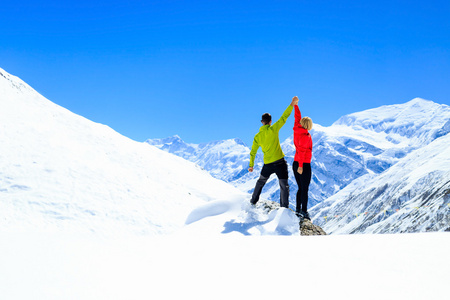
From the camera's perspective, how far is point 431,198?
16238cm

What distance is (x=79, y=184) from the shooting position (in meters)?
11.8

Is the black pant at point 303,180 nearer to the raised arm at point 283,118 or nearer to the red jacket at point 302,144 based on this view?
the red jacket at point 302,144

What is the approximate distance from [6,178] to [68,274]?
9494 mm

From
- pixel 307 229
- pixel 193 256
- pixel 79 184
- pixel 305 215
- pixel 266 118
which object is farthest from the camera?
pixel 79 184

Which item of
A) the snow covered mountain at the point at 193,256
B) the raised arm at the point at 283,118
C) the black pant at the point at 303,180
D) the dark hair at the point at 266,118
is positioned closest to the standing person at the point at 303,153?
the black pant at the point at 303,180

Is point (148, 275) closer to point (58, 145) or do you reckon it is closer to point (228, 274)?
point (228, 274)

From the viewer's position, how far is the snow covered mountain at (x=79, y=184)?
32.4 feet

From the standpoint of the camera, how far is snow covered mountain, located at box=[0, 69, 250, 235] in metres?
9.89

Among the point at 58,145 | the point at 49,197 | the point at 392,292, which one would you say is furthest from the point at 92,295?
the point at 58,145

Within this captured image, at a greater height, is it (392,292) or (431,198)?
(431,198)

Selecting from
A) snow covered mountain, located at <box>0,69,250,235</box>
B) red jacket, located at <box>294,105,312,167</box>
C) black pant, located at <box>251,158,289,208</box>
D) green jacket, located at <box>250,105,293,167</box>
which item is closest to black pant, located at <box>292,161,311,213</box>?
red jacket, located at <box>294,105,312,167</box>

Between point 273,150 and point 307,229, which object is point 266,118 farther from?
point 307,229

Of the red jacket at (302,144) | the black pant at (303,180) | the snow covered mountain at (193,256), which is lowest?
the snow covered mountain at (193,256)

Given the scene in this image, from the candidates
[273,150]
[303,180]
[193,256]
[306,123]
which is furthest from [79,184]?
[193,256]
